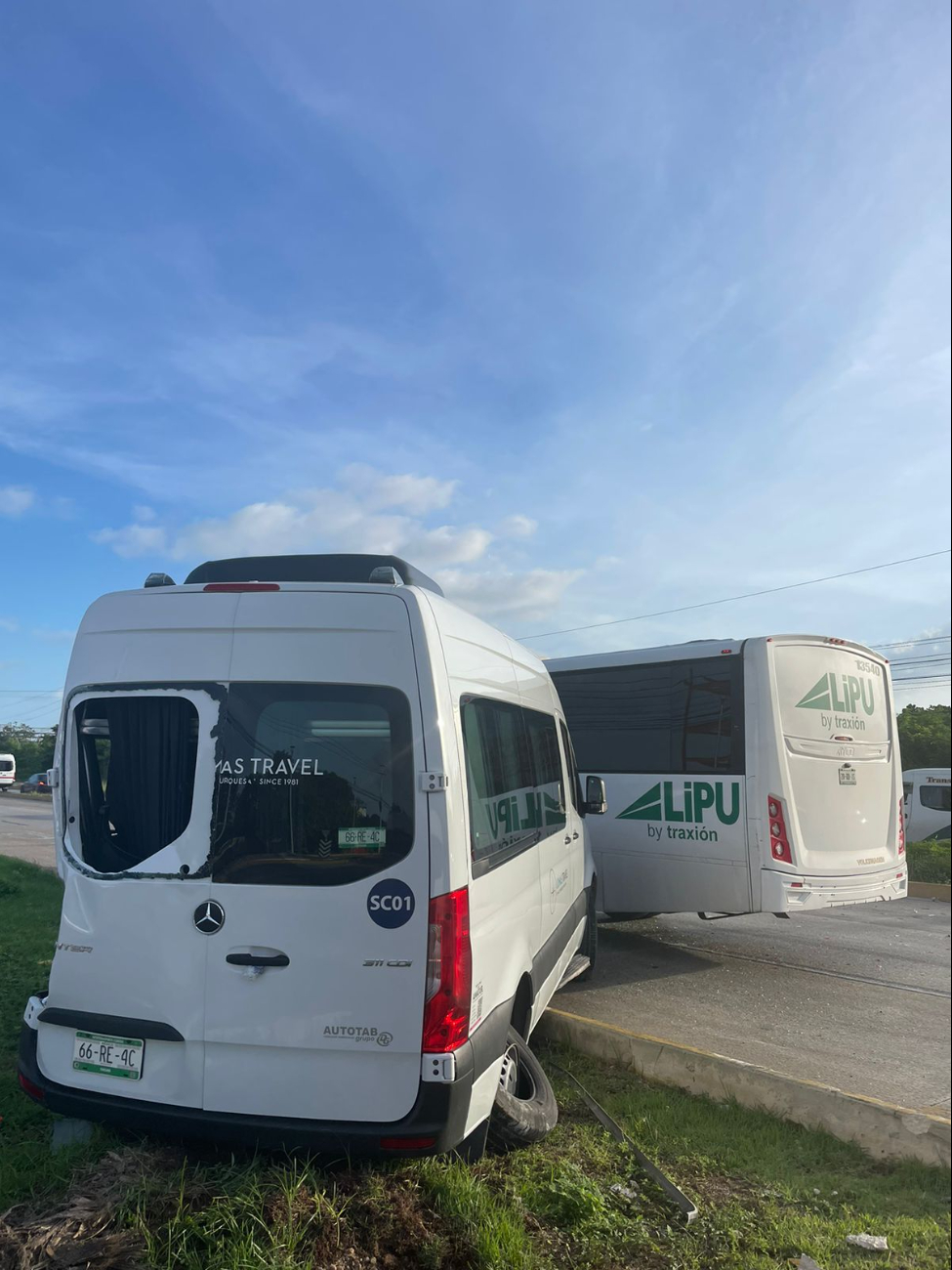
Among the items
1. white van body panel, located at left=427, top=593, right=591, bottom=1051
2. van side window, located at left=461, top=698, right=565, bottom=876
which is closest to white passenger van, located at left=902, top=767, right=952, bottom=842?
white van body panel, located at left=427, top=593, right=591, bottom=1051

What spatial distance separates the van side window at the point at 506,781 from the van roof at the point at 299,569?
32.3 inches

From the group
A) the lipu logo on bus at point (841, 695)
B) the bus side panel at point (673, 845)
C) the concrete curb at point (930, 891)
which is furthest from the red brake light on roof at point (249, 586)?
the concrete curb at point (930, 891)

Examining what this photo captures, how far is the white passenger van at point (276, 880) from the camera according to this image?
3.51 meters

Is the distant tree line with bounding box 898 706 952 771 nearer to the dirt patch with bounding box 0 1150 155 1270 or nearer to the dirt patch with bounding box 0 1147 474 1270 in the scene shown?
the dirt patch with bounding box 0 1147 474 1270

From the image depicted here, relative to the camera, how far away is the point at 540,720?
650 centimetres

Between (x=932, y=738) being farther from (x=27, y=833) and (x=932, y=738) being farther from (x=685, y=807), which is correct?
(x=27, y=833)

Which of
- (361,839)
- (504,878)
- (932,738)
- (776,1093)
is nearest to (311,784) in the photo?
(361,839)

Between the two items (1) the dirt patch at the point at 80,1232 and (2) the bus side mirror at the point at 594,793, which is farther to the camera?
(2) the bus side mirror at the point at 594,793

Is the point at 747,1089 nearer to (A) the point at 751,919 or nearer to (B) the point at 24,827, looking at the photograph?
(A) the point at 751,919

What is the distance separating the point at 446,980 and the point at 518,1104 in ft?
3.98

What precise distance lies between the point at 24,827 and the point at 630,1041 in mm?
25104

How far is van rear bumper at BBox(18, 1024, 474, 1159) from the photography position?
345cm

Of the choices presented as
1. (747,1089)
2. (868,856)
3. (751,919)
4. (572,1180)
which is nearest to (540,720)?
(747,1089)

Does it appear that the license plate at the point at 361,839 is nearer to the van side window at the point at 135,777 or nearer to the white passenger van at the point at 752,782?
the van side window at the point at 135,777
